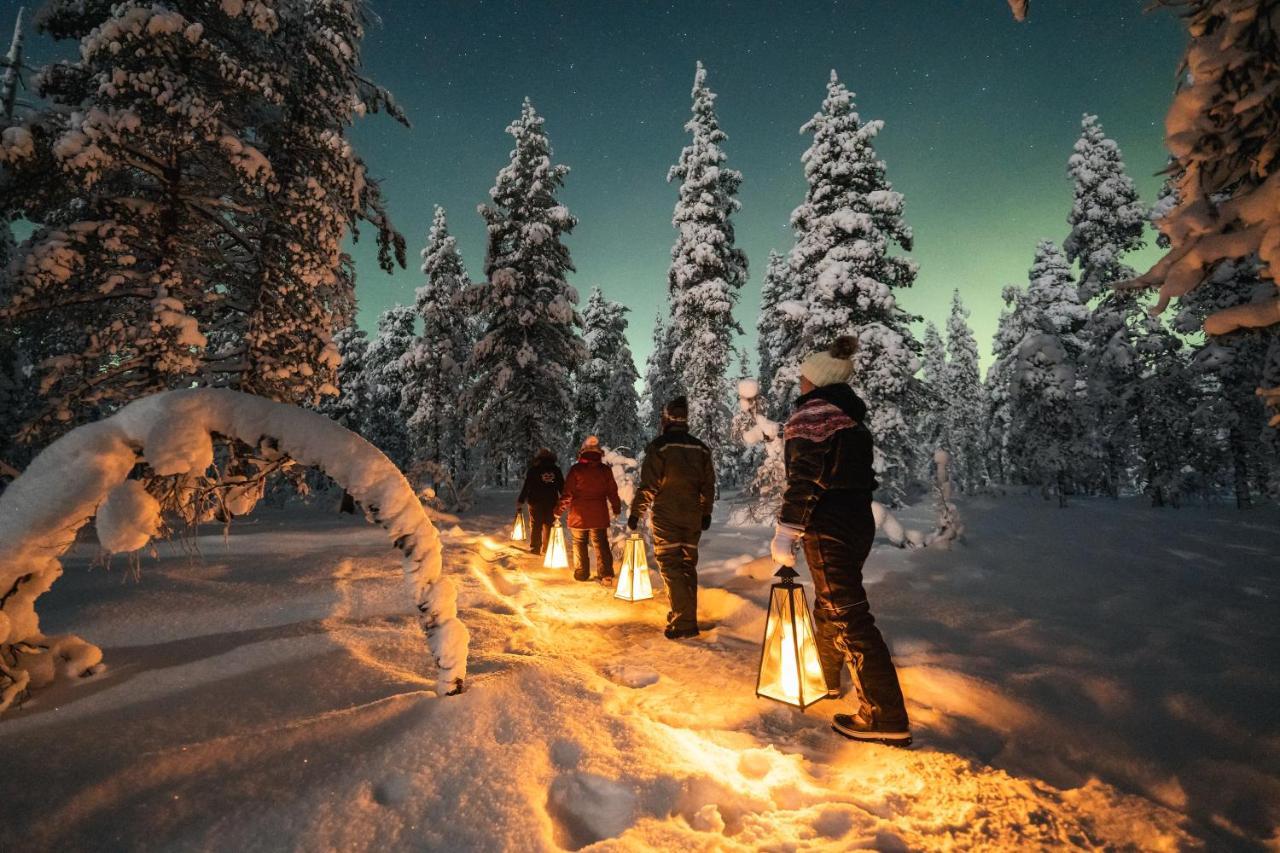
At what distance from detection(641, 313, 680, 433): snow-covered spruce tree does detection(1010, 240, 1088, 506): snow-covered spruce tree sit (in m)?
19.4

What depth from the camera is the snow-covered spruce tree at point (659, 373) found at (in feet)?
128

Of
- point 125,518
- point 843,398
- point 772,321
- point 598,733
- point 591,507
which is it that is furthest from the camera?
point 772,321

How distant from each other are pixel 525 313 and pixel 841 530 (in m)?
17.6

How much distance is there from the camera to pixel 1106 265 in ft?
78.0

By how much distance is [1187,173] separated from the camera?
2125 mm

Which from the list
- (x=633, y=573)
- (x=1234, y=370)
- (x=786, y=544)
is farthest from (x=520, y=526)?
(x=1234, y=370)

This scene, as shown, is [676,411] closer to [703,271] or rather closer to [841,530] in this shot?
[841,530]

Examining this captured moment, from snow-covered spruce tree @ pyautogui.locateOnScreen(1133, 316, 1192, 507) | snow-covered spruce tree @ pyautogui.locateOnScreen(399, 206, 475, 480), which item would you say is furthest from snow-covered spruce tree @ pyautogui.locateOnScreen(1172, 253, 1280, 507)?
snow-covered spruce tree @ pyautogui.locateOnScreen(399, 206, 475, 480)

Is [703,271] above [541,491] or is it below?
above

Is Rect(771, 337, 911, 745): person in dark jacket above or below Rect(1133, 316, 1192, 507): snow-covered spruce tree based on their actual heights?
below

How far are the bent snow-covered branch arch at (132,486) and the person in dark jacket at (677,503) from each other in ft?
9.63

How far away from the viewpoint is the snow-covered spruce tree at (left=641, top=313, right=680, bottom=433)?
128 feet

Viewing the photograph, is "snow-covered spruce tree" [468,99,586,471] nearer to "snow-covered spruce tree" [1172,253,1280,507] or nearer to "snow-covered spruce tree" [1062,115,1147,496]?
"snow-covered spruce tree" [1172,253,1280,507]

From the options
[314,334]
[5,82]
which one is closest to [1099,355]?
[314,334]
